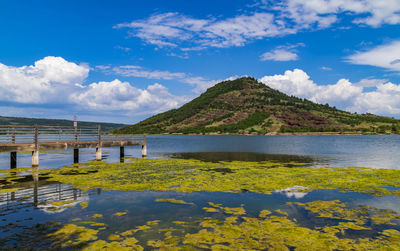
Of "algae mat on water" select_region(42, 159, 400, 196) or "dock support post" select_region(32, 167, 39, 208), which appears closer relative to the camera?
"dock support post" select_region(32, 167, 39, 208)

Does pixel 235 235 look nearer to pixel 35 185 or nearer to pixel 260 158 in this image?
pixel 35 185

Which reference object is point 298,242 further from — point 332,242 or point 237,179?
point 237,179

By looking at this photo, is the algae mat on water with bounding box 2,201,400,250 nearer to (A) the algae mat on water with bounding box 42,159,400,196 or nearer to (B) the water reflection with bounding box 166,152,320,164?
(A) the algae mat on water with bounding box 42,159,400,196

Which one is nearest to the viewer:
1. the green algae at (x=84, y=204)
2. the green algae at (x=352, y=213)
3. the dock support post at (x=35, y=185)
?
the green algae at (x=352, y=213)

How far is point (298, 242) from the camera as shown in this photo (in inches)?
460

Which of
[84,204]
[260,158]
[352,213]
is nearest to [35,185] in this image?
[84,204]

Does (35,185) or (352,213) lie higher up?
(35,185)

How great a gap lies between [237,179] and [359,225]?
13574 mm

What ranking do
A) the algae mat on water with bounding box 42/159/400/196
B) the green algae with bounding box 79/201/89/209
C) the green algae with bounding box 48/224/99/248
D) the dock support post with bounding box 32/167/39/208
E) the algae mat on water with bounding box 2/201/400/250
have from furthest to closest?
the algae mat on water with bounding box 42/159/400/196 → the dock support post with bounding box 32/167/39/208 → the green algae with bounding box 79/201/89/209 → the green algae with bounding box 48/224/99/248 → the algae mat on water with bounding box 2/201/400/250

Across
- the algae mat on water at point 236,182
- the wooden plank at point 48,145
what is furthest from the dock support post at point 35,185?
the wooden plank at point 48,145

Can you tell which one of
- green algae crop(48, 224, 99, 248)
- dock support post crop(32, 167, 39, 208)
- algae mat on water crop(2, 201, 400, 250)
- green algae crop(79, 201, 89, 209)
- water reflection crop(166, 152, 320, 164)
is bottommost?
algae mat on water crop(2, 201, 400, 250)

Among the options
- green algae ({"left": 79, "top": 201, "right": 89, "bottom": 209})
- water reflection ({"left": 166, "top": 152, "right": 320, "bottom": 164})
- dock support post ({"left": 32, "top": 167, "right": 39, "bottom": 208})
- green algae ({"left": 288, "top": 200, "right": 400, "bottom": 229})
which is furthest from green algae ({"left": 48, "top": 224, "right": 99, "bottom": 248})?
water reflection ({"left": 166, "top": 152, "right": 320, "bottom": 164})

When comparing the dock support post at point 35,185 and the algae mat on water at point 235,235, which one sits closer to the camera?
the algae mat on water at point 235,235

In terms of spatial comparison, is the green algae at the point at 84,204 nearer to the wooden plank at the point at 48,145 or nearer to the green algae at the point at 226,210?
the green algae at the point at 226,210
